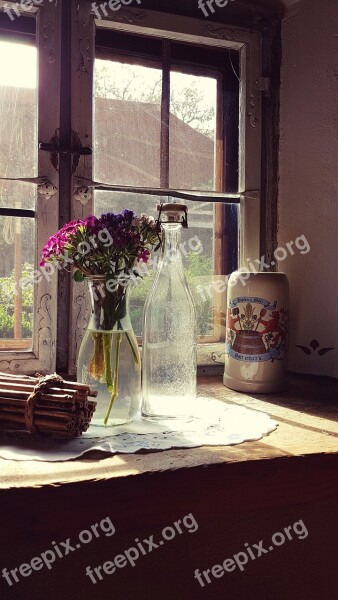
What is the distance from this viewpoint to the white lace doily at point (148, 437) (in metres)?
0.79

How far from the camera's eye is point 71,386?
0.85m

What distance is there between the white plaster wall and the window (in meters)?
0.08

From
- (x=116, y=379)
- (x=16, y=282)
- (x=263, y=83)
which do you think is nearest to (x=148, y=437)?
(x=116, y=379)

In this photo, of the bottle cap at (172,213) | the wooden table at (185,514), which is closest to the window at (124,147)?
the bottle cap at (172,213)

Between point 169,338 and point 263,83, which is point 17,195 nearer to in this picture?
point 169,338

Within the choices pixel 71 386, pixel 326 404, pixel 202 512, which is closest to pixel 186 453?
pixel 202 512

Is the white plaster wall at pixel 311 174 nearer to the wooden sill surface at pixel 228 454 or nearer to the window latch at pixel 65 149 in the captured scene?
the wooden sill surface at pixel 228 454

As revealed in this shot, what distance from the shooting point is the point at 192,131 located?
1319mm

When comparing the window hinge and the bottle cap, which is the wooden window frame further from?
the window hinge

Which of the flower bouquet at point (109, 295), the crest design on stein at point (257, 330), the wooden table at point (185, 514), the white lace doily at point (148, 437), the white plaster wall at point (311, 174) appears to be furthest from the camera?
the white plaster wall at point (311, 174)

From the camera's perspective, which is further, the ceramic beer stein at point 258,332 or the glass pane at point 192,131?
the glass pane at point 192,131

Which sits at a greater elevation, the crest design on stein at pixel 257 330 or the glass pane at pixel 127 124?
the glass pane at pixel 127 124

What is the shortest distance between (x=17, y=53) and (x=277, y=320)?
715 mm

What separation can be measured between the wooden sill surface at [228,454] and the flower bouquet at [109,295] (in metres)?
0.15
